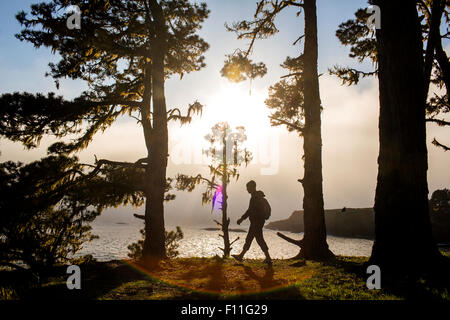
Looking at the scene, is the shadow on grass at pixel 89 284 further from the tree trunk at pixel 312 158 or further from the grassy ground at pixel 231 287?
the tree trunk at pixel 312 158

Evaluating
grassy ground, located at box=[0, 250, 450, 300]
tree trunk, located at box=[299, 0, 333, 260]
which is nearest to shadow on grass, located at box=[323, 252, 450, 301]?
grassy ground, located at box=[0, 250, 450, 300]

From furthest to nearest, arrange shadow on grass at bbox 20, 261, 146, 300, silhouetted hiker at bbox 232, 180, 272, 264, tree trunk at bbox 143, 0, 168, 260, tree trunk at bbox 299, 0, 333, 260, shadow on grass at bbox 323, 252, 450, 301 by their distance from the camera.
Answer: tree trunk at bbox 143, 0, 168, 260
tree trunk at bbox 299, 0, 333, 260
silhouetted hiker at bbox 232, 180, 272, 264
shadow on grass at bbox 20, 261, 146, 300
shadow on grass at bbox 323, 252, 450, 301

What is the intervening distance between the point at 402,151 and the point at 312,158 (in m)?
4.69

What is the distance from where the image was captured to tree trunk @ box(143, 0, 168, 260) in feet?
34.6

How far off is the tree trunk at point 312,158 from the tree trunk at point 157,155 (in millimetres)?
5964

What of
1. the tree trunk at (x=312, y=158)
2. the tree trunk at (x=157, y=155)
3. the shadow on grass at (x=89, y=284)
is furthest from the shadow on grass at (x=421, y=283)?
the tree trunk at (x=157, y=155)

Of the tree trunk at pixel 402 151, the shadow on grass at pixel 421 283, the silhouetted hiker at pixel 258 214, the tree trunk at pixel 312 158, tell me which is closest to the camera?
the shadow on grass at pixel 421 283

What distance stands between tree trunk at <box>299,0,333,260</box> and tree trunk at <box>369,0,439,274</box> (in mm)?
3953

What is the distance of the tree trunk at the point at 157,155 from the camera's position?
10.5 m

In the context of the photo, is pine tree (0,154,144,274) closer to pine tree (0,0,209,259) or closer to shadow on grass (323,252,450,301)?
pine tree (0,0,209,259)

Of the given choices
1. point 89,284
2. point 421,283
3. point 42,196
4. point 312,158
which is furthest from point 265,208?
point 42,196

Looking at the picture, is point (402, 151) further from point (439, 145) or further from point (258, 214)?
point (439, 145)

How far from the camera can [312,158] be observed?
1051 centimetres
